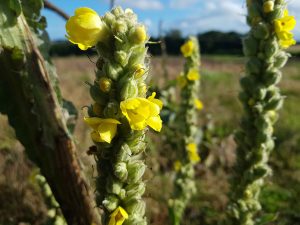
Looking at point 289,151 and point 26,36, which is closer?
point 26,36

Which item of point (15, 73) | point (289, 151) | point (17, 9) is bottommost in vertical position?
point (289, 151)

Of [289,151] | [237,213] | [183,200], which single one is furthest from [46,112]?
[289,151]

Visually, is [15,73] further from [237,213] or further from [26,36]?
[237,213]

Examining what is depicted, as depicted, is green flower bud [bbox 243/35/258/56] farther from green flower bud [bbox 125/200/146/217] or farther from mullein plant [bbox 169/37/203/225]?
mullein plant [bbox 169/37/203/225]

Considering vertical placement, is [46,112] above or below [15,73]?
below

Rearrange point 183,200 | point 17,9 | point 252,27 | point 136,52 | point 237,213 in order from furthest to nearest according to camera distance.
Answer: point 183,200, point 237,213, point 252,27, point 17,9, point 136,52

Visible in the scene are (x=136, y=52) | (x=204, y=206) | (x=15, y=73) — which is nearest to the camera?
(x=136, y=52)

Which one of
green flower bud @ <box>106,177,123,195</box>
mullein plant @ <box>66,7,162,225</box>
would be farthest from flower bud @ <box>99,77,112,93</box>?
green flower bud @ <box>106,177,123,195</box>
